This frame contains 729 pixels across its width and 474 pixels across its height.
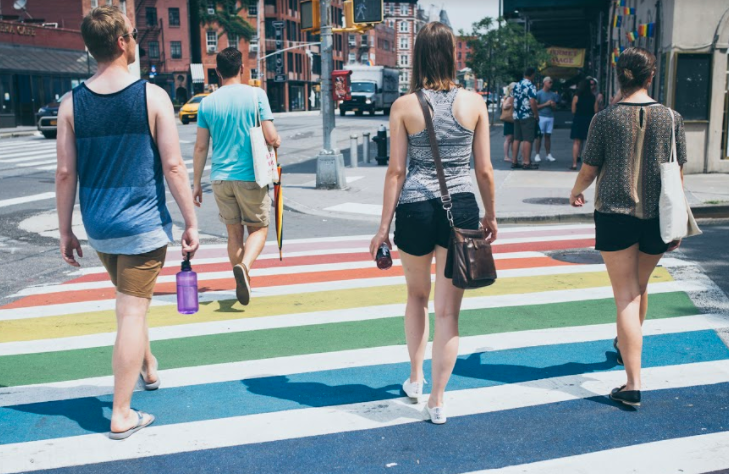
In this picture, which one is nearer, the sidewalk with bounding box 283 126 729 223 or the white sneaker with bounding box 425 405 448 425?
the white sneaker with bounding box 425 405 448 425

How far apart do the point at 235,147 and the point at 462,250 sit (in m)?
3.00

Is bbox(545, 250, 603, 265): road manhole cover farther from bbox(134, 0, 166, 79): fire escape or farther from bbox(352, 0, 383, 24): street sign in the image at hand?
bbox(134, 0, 166, 79): fire escape

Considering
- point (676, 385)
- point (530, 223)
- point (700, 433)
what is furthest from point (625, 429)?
point (530, 223)

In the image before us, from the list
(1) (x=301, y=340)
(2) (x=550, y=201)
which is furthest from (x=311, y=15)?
(1) (x=301, y=340)

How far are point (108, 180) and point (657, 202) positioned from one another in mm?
2911

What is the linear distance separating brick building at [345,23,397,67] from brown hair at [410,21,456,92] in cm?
11038

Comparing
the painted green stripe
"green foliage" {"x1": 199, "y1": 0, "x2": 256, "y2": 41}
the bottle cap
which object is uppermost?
"green foliage" {"x1": 199, "y1": 0, "x2": 256, "y2": 41}

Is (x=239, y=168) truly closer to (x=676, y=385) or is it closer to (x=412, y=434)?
(x=412, y=434)

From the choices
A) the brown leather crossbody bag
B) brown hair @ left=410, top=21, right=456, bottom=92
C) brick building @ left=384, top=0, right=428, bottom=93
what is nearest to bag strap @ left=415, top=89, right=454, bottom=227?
the brown leather crossbody bag

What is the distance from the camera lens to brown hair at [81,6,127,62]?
374cm

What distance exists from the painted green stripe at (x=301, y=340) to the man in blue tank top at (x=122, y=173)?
1180mm

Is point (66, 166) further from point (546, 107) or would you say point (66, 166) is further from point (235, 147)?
point (546, 107)

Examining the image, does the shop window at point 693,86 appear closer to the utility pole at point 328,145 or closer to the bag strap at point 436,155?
the utility pole at point 328,145

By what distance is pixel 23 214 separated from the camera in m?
12.2
